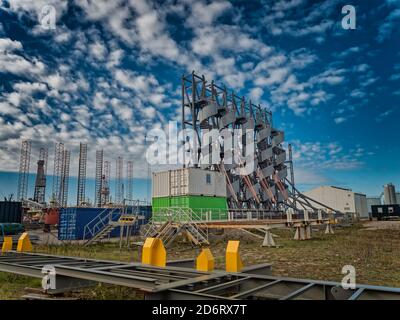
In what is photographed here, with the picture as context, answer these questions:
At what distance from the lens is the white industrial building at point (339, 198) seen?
72250 mm

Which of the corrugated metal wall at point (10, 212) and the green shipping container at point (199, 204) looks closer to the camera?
the green shipping container at point (199, 204)

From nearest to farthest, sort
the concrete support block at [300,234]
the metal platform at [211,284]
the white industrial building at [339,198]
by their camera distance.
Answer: the metal platform at [211,284]
the concrete support block at [300,234]
the white industrial building at [339,198]

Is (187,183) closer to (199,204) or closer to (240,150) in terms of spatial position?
(199,204)

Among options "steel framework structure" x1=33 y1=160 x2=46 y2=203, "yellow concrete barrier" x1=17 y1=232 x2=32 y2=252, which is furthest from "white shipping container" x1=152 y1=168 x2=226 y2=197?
"steel framework structure" x1=33 y1=160 x2=46 y2=203

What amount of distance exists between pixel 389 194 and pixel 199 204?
3670 inches

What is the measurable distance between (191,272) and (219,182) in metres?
23.4

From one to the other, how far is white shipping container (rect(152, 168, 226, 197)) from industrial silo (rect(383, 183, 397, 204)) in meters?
89.1

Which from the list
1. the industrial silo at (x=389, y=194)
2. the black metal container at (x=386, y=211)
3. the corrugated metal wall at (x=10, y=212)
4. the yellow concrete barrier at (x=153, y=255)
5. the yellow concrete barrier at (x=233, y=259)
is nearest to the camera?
the yellow concrete barrier at (x=233, y=259)

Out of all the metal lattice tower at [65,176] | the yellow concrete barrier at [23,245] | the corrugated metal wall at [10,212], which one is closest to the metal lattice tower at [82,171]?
the metal lattice tower at [65,176]

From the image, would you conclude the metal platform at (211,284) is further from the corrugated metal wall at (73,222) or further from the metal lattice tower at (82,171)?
the metal lattice tower at (82,171)

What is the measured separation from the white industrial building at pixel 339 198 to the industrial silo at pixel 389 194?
26256mm

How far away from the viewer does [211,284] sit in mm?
5715
